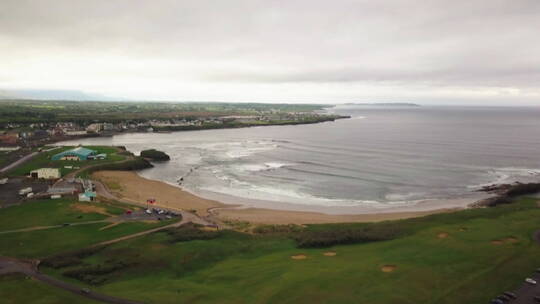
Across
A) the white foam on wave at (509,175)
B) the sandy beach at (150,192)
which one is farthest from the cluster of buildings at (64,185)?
the white foam on wave at (509,175)

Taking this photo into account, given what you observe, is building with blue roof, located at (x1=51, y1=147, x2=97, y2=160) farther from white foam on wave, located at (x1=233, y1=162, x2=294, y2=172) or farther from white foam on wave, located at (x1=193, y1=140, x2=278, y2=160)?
white foam on wave, located at (x1=233, y1=162, x2=294, y2=172)

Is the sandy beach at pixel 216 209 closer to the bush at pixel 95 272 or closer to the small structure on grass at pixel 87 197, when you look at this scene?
the small structure on grass at pixel 87 197

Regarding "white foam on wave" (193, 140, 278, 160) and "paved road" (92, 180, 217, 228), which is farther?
"white foam on wave" (193, 140, 278, 160)

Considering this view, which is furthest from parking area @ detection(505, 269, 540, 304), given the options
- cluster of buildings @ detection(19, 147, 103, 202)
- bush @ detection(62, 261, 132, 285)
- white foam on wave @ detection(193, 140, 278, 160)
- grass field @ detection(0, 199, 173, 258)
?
white foam on wave @ detection(193, 140, 278, 160)

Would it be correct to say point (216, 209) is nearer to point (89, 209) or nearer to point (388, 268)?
point (89, 209)

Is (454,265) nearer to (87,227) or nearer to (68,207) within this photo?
(87,227)

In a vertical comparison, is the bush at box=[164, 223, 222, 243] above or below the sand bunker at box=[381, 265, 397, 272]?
below

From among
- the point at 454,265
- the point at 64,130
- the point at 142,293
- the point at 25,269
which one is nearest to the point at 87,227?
the point at 25,269
